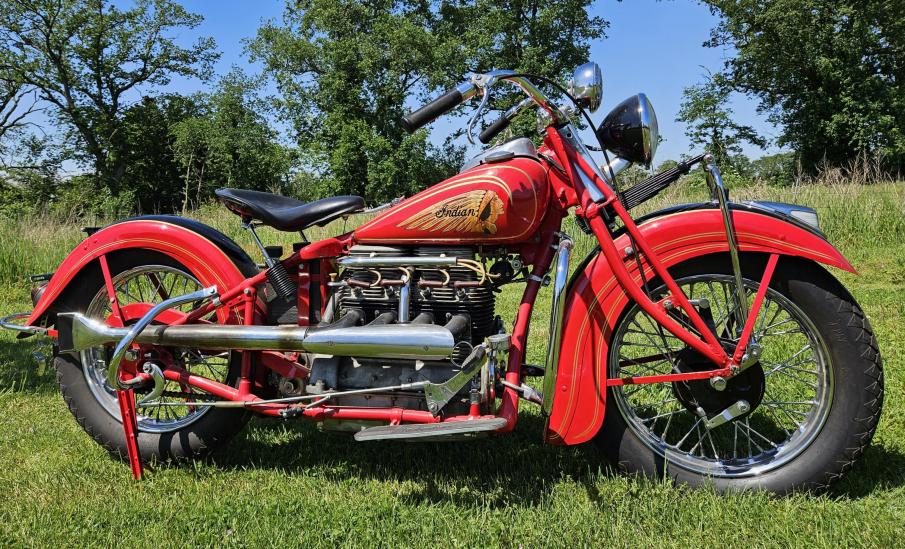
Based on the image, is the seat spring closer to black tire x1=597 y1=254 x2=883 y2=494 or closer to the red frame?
the red frame

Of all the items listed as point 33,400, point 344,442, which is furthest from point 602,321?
point 33,400

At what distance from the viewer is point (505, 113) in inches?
110

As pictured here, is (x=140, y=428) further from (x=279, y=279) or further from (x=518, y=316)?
(x=518, y=316)

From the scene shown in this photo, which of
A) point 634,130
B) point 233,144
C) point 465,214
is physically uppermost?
point 233,144

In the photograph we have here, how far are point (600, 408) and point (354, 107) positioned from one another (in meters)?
34.3

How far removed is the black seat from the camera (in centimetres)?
285

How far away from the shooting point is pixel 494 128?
9.43 feet

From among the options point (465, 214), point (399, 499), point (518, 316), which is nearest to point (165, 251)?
point (465, 214)

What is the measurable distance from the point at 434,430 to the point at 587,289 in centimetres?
88

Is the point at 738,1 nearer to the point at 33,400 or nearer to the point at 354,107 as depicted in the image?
the point at 354,107

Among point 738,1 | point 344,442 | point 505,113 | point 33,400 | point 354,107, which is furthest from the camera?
point 354,107

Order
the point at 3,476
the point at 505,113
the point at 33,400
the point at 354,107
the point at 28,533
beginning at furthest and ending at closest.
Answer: the point at 354,107, the point at 33,400, the point at 3,476, the point at 505,113, the point at 28,533

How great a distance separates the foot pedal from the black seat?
995 millimetres

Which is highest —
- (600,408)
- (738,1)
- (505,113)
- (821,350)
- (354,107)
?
(738,1)
